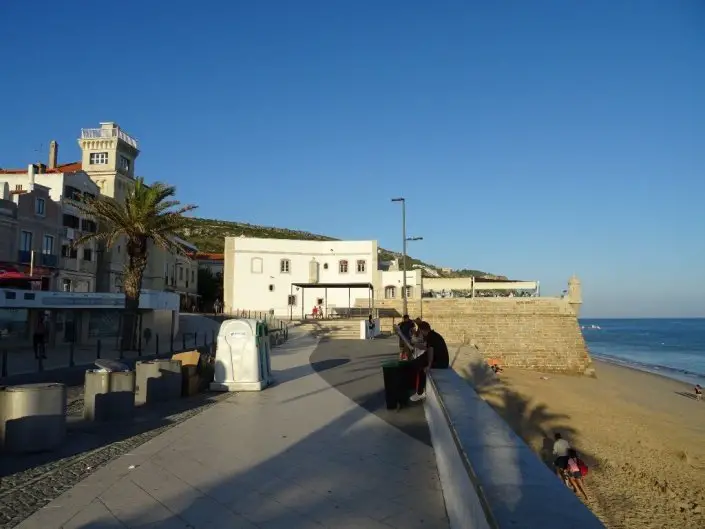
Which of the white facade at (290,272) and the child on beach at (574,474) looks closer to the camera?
the child on beach at (574,474)

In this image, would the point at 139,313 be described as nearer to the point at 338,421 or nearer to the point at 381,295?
the point at 338,421

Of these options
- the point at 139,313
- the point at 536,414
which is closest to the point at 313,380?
the point at 536,414

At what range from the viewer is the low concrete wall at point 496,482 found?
262 cm

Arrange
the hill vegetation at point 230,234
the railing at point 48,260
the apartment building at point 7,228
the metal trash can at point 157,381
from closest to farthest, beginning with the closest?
1. the metal trash can at point 157,381
2. the apartment building at point 7,228
3. the railing at point 48,260
4. the hill vegetation at point 230,234

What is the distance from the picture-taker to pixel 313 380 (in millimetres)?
14617

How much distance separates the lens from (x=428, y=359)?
974 cm

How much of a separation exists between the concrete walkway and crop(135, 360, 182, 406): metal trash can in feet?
5.02

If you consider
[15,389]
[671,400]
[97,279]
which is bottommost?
[671,400]

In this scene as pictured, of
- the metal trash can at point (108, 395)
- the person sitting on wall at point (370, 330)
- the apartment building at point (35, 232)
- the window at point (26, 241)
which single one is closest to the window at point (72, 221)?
the apartment building at point (35, 232)

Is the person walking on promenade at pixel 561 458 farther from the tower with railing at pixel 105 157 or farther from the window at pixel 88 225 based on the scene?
the tower with railing at pixel 105 157

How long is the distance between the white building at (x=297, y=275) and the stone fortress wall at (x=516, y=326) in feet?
15.5

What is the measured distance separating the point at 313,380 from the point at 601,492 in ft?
23.9

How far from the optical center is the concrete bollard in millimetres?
9109

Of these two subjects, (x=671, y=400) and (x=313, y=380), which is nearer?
(x=313, y=380)
